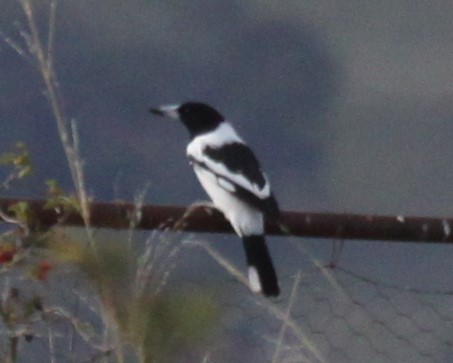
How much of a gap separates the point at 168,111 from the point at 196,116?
17cm

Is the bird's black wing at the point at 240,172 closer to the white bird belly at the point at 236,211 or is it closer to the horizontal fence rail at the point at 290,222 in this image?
the white bird belly at the point at 236,211

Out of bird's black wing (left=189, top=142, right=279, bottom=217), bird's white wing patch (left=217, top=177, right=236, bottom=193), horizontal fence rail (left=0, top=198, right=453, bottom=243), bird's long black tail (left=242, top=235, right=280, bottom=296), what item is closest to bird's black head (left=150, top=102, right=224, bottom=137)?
bird's black wing (left=189, top=142, right=279, bottom=217)

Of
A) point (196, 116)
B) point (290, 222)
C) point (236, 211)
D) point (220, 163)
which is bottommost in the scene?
point (196, 116)

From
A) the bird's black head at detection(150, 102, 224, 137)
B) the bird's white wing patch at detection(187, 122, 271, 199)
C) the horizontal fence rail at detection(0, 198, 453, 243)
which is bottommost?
the bird's black head at detection(150, 102, 224, 137)

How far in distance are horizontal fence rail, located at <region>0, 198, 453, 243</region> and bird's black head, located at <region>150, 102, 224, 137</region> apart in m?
1.52

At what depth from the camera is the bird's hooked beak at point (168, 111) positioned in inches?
→ 197

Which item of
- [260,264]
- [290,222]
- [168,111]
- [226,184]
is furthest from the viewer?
[168,111]

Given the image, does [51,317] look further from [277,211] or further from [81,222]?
[277,211]

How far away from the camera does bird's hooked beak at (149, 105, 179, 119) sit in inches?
197

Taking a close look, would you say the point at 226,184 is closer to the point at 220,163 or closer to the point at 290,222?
the point at 220,163

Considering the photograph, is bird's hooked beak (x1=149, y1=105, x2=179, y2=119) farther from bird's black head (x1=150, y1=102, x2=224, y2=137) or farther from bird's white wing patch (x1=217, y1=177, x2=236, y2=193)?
bird's white wing patch (x1=217, y1=177, x2=236, y2=193)

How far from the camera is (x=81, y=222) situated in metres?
3.28

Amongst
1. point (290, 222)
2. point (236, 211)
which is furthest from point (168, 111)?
point (290, 222)

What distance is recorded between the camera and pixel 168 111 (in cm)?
510
